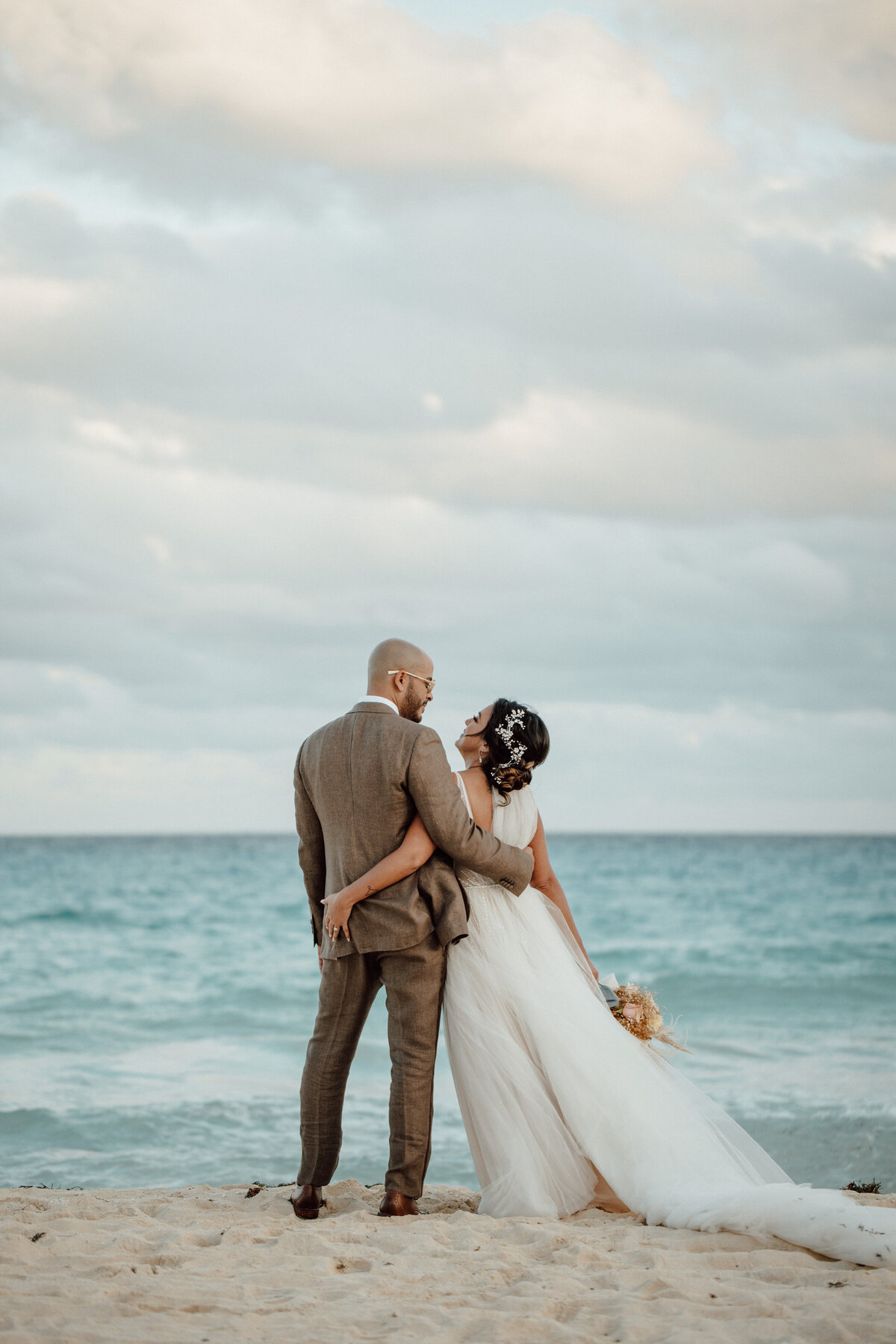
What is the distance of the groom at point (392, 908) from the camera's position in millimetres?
4082

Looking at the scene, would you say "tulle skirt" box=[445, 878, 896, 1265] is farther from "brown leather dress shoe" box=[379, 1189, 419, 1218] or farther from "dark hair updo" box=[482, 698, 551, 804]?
"dark hair updo" box=[482, 698, 551, 804]

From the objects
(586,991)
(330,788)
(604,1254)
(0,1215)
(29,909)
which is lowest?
(29,909)

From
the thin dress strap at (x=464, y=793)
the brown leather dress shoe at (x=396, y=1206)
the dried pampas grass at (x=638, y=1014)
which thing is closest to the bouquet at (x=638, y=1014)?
the dried pampas grass at (x=638, y=1014)

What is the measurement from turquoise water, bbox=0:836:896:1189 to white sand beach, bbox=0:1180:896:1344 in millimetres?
2709

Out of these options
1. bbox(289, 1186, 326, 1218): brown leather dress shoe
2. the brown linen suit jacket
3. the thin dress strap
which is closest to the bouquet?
the brown linen suit jacket

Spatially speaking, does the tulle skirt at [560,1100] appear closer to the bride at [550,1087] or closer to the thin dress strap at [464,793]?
the bride at [550,1087]

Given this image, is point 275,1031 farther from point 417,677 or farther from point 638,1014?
point 417,677

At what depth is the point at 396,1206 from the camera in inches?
161

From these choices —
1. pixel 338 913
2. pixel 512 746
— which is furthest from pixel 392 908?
pixel 512 746

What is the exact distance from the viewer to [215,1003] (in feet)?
41.3

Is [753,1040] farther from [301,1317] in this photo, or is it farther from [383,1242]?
[301,1317]

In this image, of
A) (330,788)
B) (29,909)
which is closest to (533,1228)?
(330,788)

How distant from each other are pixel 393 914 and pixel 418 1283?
125 cm

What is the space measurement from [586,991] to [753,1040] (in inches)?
282
